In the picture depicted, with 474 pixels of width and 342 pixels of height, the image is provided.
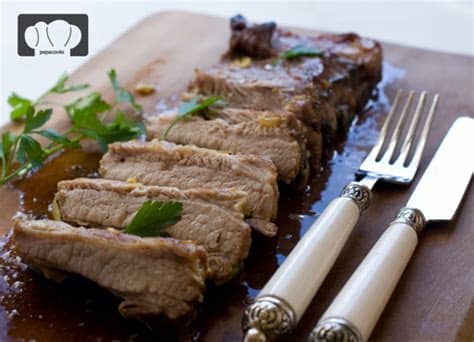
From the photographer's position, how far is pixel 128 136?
11.4 feet

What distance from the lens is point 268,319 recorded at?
225 cm

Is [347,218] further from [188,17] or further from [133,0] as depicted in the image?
[133,0]

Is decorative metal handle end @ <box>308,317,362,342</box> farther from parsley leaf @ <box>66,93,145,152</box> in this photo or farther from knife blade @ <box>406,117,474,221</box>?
parsley leaf @ <box>66,93,145,152</box>

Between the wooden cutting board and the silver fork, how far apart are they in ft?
0.33

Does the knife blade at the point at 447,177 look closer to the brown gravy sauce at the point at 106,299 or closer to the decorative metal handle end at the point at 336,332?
the brown gravy sauce at the point at 106,299

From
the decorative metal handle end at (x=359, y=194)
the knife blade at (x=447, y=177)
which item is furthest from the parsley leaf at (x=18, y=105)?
the knife blade at (x=447, y=177)

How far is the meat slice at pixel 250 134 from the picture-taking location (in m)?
3.23

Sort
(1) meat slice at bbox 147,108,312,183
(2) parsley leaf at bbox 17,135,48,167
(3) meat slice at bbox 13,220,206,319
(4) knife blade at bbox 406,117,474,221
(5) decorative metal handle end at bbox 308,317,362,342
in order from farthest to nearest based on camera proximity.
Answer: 1. (2) parsley leaf at bbox 17,135,48,167
2. (1) meat slice at bbox 147,108,312,183
3. (4) knife blade at bbox 406,117,474,221
4. (3) meat slice at bbox 13,220,206,319
5. (5) decorative metal handle end at bbox 308,317,362,342

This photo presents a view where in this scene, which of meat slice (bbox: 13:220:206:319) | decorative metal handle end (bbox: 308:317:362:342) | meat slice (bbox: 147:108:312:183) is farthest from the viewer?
meat slice (bbox: 147:108:312:183)

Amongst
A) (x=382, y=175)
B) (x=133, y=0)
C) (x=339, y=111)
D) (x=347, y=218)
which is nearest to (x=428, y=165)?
(x=382, y=175)

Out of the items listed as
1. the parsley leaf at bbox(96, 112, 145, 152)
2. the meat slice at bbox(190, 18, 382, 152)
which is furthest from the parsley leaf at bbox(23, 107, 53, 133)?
the meat slice at bbox(190, 18, 382, 152)

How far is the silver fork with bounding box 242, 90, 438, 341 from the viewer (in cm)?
226

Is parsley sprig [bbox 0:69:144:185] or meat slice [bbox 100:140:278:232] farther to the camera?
parsley sprig [bbox 0:69:144:185]

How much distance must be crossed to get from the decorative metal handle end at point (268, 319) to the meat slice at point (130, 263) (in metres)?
0.26
